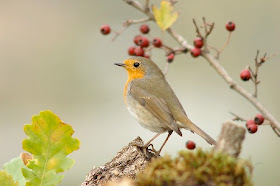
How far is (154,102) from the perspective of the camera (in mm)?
4469

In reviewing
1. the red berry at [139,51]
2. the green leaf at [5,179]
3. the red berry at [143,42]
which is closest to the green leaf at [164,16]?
the red berry at [143,42]

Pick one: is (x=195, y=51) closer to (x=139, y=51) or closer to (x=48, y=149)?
(x=139, y=51)

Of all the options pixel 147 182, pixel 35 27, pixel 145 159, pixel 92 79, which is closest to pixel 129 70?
pixel 145 159

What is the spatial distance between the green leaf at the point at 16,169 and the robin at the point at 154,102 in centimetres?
185

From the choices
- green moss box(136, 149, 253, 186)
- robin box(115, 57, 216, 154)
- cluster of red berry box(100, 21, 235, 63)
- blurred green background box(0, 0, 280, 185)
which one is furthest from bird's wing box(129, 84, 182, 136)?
blurred green background box(0, 0, 280, 185)

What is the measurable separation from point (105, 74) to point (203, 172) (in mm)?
11581

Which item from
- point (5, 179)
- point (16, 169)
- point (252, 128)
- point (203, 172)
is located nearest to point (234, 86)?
point (252, 128)

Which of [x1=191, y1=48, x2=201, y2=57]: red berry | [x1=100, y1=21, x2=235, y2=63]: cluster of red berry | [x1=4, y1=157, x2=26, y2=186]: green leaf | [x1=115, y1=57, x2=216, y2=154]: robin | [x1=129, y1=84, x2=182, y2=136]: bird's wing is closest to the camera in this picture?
[x1=4, y1=157, x2=26, y2=186]: green leaf

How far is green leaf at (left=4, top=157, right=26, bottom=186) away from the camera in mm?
2301

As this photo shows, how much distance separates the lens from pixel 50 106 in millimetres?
11953

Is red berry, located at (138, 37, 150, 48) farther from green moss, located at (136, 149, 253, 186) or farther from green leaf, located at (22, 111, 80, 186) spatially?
green moss, located at (136, 149, 253, 186)

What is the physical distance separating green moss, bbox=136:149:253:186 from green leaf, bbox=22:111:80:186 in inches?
22.7

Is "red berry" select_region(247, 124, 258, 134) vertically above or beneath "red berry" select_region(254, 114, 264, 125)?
beneath

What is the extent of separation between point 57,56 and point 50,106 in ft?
8.85
